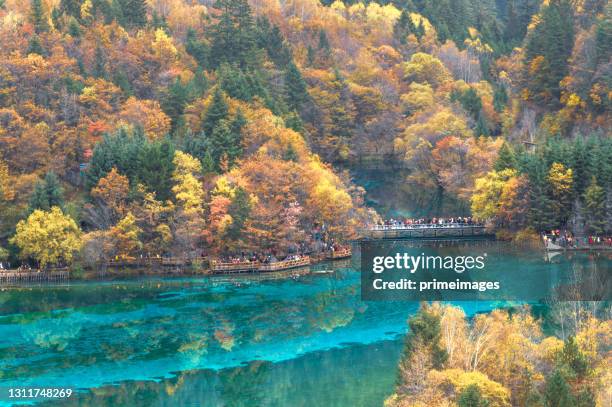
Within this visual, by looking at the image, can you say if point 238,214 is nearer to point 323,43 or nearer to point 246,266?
point 246,266

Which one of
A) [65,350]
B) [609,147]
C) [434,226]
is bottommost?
[65,350]

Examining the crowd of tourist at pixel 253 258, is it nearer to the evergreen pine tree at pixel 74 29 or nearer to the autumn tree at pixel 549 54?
the evergreen pine tree at pixel 74 29

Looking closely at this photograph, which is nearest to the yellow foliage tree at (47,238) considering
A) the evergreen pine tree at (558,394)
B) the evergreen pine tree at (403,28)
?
the evergreen pine tree at (558,394)

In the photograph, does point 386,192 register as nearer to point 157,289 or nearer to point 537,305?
point 157,289

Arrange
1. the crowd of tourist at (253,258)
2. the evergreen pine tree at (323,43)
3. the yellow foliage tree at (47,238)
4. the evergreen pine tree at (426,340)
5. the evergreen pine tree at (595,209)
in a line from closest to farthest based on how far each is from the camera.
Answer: the evergreen pine tree at (426,340) < the yellow foliage tree at (47,238) < the evergreen pine tree at (595,209) < the crowd of tourist at (253,258) < the evergreen pine tree at (323,43)

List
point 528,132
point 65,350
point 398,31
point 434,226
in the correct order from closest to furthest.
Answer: point 65,350 < point 434,226 < point 528,132 < point 398,31

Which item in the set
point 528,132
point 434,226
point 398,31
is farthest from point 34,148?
point 398,31
